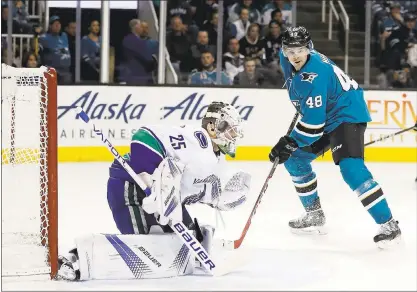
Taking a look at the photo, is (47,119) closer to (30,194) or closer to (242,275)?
(30,194)

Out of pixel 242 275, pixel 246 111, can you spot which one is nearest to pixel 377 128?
pixel 246 111

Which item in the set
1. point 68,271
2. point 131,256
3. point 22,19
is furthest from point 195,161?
point 22,19

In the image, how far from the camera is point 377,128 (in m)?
6.64

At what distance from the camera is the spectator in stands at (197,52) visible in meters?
6.91

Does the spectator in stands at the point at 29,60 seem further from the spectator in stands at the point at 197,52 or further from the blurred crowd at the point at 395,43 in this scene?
the blurred crowd at the point at 395,43

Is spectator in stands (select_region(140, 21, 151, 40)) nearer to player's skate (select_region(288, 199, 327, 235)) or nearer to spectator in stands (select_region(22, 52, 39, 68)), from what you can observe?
spectator in stands (select_region(22, 52, 39, 68))

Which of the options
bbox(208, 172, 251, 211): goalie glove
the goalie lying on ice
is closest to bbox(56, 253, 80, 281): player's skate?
the goalie lying on ice

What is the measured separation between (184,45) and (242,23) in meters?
0.60

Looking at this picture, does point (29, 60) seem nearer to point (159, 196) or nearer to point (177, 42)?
point (177, 42)

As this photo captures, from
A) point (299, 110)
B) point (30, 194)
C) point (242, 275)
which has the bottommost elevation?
point (242, 275)

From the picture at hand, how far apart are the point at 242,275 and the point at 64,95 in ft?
12.0

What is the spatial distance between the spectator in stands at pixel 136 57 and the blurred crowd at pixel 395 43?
2.00m

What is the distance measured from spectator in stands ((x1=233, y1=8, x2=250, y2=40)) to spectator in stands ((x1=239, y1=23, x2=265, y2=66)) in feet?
0.14

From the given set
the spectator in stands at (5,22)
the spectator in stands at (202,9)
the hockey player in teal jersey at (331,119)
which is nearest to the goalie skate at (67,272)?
the hockey player in teal jersey at (331,119)
